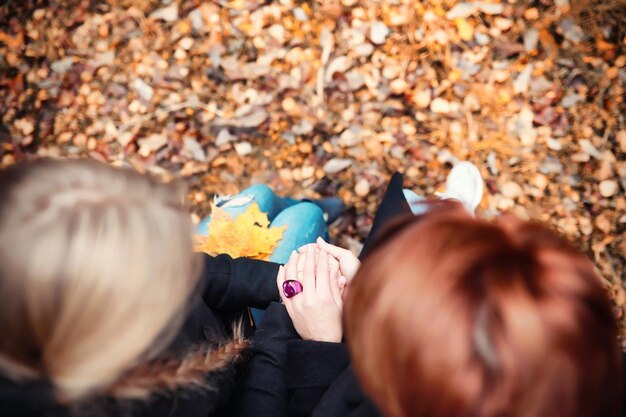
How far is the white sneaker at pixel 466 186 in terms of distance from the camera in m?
1.62

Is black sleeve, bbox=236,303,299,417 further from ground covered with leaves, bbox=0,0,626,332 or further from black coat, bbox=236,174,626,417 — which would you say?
ground covered with leaves, bbox=0,0,626,332

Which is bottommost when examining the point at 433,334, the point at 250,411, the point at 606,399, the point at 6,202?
the point at 250,411

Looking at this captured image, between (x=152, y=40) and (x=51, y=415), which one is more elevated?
(x=152, y=40)

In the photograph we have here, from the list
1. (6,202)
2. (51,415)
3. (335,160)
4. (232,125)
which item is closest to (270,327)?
(51,415)

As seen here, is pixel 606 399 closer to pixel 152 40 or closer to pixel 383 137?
pixel 383 137

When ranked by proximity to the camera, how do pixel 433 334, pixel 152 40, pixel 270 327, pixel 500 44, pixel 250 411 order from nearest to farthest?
pixel 433 334 → pixel 250 411 → pixel 270 327 → pixel 500 44 → pixel 152 40

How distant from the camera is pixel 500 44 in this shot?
1.84 metres

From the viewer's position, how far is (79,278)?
0.68 meters

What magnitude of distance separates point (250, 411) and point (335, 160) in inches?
39.9

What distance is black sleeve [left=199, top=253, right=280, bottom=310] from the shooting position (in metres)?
1.27

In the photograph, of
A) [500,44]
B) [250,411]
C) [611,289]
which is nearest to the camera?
[250,411]

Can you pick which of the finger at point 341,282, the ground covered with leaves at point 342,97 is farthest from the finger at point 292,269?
the ground covered with leaves at point 342,97

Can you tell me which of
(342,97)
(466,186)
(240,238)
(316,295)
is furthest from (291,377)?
(342,97)

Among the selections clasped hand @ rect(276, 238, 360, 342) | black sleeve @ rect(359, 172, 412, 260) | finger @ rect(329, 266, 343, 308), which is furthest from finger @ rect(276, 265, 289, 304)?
black sleeve @ rect(359, 172, 412, 260)
